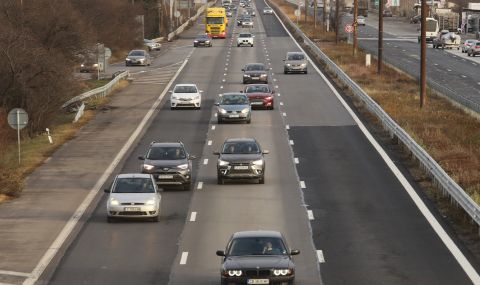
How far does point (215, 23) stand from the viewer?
131 metres

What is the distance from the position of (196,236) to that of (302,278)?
6.08 meters

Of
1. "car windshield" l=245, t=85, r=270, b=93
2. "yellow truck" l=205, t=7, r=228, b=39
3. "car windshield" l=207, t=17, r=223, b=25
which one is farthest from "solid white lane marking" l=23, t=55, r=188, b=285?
"car windshield" l=207, t=17, r=223, b=25

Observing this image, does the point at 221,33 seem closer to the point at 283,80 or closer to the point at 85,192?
the point at 283,80

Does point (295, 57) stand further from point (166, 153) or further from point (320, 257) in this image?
point (320, 257)

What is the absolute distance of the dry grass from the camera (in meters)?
40.6

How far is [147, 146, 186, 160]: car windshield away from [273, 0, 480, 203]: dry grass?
8.73 metres

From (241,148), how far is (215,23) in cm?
9151

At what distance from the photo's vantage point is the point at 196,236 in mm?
30859

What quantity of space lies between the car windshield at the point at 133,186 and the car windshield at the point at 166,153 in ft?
19.0

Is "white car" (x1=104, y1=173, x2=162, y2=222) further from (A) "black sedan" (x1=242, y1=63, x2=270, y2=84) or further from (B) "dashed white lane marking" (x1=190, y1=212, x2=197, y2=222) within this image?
(A) "black sedan" (x1=242, y1=63, x2=270, y2=84)

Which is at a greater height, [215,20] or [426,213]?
[215,20]

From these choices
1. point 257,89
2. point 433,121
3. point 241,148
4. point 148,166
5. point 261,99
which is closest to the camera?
point 148,166

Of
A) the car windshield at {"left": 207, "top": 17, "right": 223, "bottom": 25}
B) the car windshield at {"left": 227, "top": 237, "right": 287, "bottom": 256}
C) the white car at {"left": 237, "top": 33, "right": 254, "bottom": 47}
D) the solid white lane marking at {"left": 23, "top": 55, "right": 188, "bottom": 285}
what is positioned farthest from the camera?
the car windshield at {"left": 207, "top": 17, "right": 223, "bottom": 25}

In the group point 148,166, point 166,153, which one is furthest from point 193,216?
point 166,153
